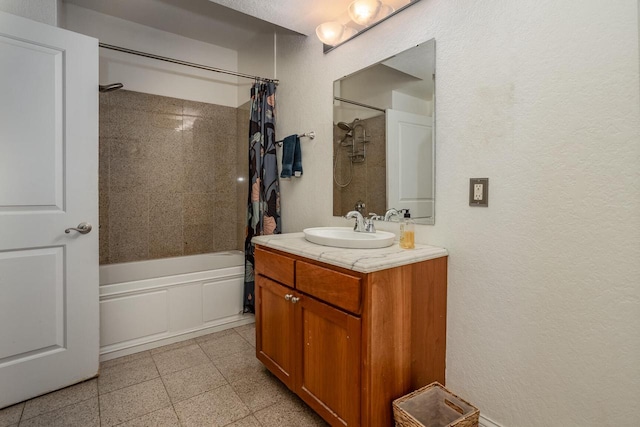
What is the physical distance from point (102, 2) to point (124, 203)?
1.57m

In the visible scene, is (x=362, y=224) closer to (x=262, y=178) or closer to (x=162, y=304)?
(x=262, y=178)

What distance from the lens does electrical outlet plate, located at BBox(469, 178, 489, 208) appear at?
1.38 m

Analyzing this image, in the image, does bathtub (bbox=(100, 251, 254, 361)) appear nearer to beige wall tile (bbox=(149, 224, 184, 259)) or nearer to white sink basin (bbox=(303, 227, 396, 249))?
beige wall tile (bbox=(149, 224, 184, 259))

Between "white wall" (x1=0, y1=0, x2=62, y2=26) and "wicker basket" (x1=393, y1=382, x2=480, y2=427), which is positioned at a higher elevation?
"white wall" (x1=0, y1=0, x2=62, y2=26)

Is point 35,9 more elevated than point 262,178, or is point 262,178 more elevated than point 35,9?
point 35,9

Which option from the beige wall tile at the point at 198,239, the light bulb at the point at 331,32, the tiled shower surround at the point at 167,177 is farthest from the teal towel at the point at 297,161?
the beige wall tile at the point at 198,239

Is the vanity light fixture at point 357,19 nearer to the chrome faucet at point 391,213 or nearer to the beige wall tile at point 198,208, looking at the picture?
the chrome faucet at point 391,213

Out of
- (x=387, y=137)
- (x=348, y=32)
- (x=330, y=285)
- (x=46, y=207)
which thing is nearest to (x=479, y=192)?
(x=387, y=137)

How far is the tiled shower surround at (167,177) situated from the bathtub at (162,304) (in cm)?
29

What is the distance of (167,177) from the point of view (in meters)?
3.01

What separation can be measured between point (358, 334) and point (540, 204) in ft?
2.76

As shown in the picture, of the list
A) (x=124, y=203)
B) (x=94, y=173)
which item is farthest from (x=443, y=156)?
(x=124, y=203)

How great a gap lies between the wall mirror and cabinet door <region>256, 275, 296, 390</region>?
Result: 2.30 ft

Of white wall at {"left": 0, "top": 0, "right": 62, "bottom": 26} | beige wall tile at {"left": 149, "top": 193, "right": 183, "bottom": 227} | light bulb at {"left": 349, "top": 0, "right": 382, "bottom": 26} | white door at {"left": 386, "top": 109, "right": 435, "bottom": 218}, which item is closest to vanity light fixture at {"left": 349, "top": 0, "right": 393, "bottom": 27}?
light bulb at {"left": 349, "top": 0, "right": 382, "bottom": 26}
